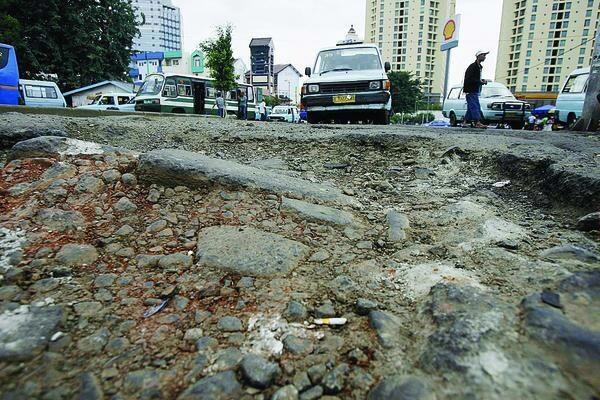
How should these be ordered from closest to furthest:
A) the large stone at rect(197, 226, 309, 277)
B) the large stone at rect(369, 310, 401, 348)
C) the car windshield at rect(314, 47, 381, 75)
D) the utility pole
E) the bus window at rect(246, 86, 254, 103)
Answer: the large stone at rect(369, 310, 401, 348), the large stone at rect(197, 226, 309, 277), the utility pole, the car windshield at rect(314, 47, 381, 75), the bus window at rect(246, 86, 254, 103)

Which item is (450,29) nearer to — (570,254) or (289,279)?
(570,254)

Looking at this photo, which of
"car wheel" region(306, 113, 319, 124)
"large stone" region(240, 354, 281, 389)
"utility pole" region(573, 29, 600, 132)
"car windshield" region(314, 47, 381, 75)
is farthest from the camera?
"car windshield" region(314, 47, 381, 75)

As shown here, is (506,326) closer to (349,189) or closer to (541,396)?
(541,396)

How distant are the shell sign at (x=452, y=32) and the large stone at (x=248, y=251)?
14.6m

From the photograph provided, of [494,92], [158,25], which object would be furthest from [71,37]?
[158,25]

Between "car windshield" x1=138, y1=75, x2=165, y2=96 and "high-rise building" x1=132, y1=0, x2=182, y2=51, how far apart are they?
87.3 meters

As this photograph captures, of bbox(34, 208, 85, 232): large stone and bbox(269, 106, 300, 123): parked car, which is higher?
bbox(269, 106, 300, 123): parked car

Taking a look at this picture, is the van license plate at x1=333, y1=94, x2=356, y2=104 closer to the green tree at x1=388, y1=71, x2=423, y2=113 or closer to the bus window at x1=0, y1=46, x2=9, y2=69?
the bus window at x1=0, y1=46, x2=9, y2=69

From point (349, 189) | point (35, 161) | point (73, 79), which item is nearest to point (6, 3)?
point (73, 79)

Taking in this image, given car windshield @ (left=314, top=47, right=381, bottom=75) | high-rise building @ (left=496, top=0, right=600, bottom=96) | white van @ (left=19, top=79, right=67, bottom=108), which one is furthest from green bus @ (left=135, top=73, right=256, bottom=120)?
high-rise building @ (left=496, top=0, right=600, bottom=96)

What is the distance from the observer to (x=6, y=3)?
61.1 ft

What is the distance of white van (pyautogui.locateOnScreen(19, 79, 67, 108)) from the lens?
14.0m

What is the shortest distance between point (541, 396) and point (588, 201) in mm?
1514

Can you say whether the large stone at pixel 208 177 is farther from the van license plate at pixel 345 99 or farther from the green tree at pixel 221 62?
the green tree at pixel 221 62
